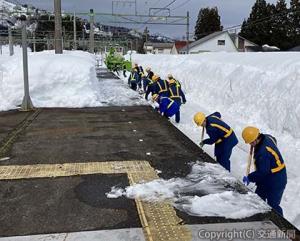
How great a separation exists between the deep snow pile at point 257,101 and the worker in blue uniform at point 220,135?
0.68 meters

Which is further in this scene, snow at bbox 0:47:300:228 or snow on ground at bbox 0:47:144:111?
snow on ground at bbox 0:47:144:111

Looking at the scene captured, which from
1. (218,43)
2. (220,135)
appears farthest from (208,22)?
(220,135)

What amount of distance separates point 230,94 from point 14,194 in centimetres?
1031

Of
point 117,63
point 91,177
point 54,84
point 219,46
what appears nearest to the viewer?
point 91,177

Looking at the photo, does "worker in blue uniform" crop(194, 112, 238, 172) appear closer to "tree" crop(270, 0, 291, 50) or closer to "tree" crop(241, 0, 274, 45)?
"tree" crop(270, 0, 291, 50)

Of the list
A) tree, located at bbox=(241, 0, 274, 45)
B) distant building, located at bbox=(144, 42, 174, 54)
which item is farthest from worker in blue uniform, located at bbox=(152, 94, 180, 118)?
distant building, located at bbox=(144, 42, 174, 54)

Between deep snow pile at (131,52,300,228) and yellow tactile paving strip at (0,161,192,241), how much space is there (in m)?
2.20

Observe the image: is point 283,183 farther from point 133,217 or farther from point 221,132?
point 133,217

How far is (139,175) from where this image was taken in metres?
6.18

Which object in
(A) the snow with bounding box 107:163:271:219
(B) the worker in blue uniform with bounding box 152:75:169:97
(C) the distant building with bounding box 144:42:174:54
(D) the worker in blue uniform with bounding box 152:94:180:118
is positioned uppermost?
(C) the distant building with bounding box 144:42:174:54

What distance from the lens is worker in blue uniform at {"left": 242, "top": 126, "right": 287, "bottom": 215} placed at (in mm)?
Answer: 5465

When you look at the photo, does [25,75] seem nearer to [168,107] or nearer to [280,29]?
[168,107]

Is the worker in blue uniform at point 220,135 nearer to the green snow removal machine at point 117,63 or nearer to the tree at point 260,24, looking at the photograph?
the green snow removal machine at point 117,63

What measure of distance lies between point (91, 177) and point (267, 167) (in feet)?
8.08
